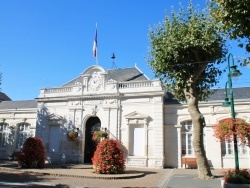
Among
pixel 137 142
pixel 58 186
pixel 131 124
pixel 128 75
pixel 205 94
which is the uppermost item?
pixel 128 75

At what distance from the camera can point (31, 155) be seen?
15.7m

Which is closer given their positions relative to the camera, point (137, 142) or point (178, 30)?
point (178, 30)

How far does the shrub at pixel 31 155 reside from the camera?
51.2ft

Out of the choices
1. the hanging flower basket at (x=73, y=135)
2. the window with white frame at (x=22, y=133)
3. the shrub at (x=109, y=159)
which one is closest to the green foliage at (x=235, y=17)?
the shrub at (x=109, y=159)

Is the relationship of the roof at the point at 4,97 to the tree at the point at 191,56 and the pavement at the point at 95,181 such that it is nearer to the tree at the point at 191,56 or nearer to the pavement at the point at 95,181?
the pavement at the point at 95,181

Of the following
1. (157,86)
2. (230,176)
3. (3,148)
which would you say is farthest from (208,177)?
(3,148)

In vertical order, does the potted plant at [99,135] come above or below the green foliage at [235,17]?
below

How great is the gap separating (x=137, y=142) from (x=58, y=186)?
30.3 feet

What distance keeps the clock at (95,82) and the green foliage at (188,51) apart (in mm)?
7465

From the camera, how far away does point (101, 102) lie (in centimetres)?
1988

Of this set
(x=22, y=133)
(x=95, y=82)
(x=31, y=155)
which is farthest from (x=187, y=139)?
(x=22, y=133)

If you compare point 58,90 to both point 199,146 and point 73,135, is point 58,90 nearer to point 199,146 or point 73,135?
point 73,135

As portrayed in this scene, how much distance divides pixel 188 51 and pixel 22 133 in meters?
17.4

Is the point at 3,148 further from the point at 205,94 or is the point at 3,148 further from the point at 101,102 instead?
the point at 205,94
